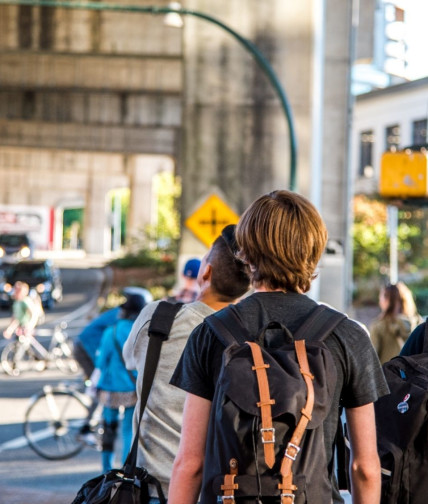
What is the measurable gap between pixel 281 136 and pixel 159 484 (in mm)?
16545

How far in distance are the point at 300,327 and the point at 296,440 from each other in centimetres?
36

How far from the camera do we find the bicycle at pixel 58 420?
11.5 metres

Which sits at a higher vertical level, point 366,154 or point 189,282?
point 366,154

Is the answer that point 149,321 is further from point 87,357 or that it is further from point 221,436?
point 87,357

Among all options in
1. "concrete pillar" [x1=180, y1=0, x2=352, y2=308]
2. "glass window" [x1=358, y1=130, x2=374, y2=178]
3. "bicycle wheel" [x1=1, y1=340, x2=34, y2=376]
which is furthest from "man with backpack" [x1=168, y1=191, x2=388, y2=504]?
"glass window" [x1=358, y1=130, x2=374, y2=178]

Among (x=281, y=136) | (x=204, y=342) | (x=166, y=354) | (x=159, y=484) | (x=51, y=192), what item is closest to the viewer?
(x=204, y=342)

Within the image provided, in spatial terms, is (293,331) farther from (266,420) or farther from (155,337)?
(155,337)

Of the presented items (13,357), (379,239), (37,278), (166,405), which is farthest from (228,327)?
(37,278)

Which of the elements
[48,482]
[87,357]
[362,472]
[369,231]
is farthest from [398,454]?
[369,231]

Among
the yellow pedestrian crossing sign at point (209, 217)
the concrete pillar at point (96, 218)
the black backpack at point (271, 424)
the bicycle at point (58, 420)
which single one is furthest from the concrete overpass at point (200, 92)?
the concrete pillar at point (96, 218)

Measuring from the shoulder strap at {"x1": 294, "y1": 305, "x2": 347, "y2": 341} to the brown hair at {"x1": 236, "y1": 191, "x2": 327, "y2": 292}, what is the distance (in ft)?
0.45

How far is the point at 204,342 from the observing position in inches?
122

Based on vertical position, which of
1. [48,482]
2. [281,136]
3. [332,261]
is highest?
[281,136]

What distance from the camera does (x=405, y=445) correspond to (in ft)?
11.5
